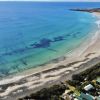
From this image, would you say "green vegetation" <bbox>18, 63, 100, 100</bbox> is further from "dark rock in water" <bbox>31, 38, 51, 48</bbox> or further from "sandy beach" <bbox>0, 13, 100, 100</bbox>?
"dark rock in water" <bbox>31, 38, 51, 48</bbox>

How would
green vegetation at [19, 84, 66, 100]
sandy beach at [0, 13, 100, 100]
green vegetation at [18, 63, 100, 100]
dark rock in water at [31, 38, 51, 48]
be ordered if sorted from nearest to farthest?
green vegetation at [19, 84, 66, 100], green vegetation at [18, 63, 100, 100], sandy beach at [0, 13, 100, 100], dark rock in water at [31, 38, 51, 48]

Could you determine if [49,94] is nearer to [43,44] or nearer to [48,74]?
[48,74]

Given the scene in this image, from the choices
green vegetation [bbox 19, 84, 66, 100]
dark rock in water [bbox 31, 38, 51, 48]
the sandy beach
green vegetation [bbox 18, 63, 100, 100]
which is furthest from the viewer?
dark rock in water [bbox 31, 38, 51, 48]

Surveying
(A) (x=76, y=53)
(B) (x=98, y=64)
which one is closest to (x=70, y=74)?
(B) (x=98, y=64)

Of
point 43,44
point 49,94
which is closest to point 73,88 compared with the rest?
point 49,94

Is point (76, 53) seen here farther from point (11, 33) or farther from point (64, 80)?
point (11, 33)

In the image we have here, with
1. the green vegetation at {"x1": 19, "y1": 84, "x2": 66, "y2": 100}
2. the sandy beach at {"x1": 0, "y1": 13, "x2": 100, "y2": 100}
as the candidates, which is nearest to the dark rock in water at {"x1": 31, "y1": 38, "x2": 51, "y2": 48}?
the sandy beach at {"x1": 0, "y1": 13, "x2": 100, "y2": 100}

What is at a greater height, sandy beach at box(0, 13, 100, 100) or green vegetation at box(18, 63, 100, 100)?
green vegetation at box(18, 63, 100, 100)

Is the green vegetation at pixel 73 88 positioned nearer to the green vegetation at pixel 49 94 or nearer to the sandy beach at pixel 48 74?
the green vegetation at pixel 49 94

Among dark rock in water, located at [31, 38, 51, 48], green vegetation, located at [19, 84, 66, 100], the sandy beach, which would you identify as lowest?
dark rock in water, located at [31, 38, 51, 48]
